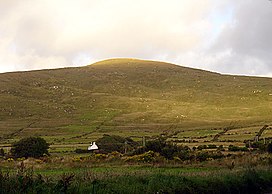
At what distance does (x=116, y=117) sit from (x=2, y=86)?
49.5 m

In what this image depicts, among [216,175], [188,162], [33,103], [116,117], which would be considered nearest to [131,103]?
[116,117]

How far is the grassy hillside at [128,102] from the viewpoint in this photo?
102 m

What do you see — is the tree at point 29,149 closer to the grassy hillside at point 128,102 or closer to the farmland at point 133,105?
the farmland at point 133,105

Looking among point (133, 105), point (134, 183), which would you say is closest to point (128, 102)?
point (133, 105)

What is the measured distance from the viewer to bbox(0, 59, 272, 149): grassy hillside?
101938 mm

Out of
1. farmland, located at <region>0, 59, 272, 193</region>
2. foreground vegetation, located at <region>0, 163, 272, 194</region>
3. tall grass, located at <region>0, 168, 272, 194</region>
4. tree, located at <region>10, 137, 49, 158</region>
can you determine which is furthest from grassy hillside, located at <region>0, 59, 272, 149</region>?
tall grass, located at <region>0, 168, 272, 194</region>

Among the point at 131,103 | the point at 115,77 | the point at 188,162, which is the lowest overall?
the point at 188,162

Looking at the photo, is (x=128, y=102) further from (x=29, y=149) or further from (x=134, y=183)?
(x=134, y=183)

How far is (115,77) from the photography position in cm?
16875

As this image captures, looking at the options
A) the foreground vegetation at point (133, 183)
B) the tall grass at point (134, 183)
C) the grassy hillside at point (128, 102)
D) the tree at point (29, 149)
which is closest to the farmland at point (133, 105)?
the grassy hillside at point (128, 102)

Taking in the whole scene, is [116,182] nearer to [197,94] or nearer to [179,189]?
[179,189]

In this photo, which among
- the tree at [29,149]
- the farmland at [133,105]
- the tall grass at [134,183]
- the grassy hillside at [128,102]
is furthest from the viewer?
the grassy hillside at [128,102]

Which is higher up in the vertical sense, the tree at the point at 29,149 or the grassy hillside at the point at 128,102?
the grassy hillside at the point at 128,102

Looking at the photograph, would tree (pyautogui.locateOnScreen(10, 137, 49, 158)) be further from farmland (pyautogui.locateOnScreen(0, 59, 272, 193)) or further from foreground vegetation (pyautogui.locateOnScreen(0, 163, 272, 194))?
foreground vegetation (pyautogui.locateOnScreen(0, 163, 272, 194))
